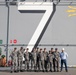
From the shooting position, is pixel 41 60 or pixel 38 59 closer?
pixel 41 60

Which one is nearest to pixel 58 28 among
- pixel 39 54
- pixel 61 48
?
pixel 61 48

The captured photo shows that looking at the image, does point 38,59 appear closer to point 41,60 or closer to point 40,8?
point 41,60

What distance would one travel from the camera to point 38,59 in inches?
843

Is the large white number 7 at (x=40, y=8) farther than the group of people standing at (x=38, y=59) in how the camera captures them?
Yes

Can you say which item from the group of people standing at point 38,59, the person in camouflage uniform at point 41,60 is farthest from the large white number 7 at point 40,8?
the person in camouflage uniform at point 41,60

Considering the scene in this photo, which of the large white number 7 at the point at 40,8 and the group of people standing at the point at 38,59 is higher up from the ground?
the large white number 7 at the point at 40,8

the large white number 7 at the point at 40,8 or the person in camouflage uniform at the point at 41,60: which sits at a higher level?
the large white number 7 at the point at 40,8

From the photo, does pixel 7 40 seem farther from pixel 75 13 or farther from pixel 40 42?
pixel 75 13

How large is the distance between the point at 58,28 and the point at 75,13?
1615 mm

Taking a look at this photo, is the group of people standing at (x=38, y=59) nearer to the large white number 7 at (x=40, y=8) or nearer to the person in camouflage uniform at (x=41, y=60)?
the person in camouflage uniform at (x=41, y=60)

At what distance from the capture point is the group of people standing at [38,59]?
21.1m

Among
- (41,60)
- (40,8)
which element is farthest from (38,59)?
(40,8)

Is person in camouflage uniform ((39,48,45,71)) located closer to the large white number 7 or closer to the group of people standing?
the group of people standing

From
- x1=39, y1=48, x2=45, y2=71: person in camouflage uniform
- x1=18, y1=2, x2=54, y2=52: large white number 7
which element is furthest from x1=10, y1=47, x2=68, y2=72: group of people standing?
x1=18, y1=2, x2=54, y2=52: large white number 7
